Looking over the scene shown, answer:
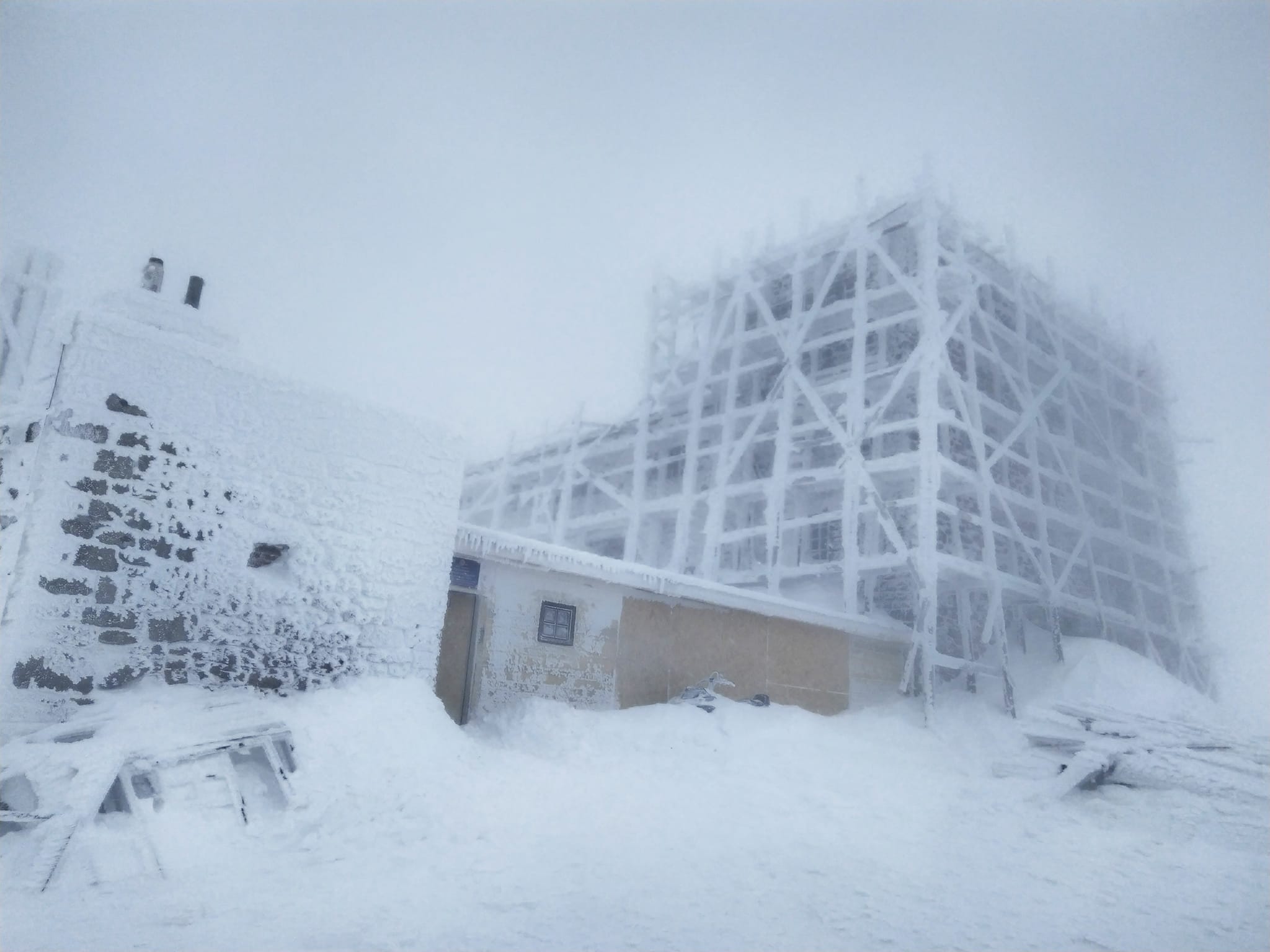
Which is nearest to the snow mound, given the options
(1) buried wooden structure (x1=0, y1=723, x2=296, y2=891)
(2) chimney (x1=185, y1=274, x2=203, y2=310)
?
(1) buried wooden structure (x1=0, y1=723, x2=296, y2=891)

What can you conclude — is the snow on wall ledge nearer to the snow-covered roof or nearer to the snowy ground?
the snowy ground

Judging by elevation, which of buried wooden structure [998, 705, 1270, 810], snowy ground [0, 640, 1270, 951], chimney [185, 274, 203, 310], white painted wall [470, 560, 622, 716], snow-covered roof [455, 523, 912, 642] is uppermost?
chimney [185, 274, 203, 310]

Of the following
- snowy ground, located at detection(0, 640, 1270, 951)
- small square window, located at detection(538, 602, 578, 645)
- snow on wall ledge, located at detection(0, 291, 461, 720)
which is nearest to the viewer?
snowy ground, located at detection(0, 640, 1270, 951)

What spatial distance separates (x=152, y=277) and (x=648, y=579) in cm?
658

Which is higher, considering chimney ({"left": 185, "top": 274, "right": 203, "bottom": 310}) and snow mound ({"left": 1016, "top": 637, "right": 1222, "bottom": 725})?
chimney ({"left": 185, "top": 274, "right": 203, "bottom": 310})

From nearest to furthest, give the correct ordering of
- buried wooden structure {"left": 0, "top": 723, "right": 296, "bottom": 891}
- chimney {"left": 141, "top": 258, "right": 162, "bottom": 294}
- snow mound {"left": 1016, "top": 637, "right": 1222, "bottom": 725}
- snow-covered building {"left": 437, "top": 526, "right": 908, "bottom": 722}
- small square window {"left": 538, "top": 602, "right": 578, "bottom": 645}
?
buried wooden structure {"left": 0, "top": 723, "right": 296, "bottom": 891} < chimney {"left": 141, "top": 258, "right": 162, "bottom": 294} < snow-covered building {"left": 437, "top": 526, "right": 908, "bottom": 722} < small square window {"left": 538, "top": 602, "right": 578, "bottom": 645} < snow mound {"left": 1016, "top": 637, "right": 1222, "bottom": 725}

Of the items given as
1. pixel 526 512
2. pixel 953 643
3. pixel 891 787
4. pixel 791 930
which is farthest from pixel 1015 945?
pixel 526 512

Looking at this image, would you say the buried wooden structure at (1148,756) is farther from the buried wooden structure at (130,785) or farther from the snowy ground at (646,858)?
the buried wooden structure at (130,785)

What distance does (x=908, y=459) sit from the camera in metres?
14.6

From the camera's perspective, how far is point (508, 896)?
4.73 meters

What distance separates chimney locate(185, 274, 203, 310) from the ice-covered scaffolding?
11352mm

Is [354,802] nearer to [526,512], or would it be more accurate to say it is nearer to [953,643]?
[953,643]

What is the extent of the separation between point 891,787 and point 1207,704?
1001 centimetres

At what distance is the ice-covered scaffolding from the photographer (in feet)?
50.1
